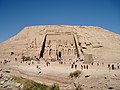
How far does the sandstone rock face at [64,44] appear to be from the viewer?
147 ft

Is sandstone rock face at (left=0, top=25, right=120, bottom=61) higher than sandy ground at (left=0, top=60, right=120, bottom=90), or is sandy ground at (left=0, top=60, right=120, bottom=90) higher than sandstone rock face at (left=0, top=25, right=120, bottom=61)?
sandstone rock face at (left=0, top=25, right=120, bottom=61)

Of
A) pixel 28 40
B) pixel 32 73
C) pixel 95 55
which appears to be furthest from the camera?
pixel 28 40

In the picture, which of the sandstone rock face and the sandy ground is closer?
the sandy ground

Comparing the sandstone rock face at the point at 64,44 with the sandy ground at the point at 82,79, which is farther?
the sandstone rock face at the point at 64,44

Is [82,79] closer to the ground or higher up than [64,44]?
closer to the ground

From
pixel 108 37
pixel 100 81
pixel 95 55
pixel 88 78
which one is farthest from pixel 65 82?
pixel 108 37

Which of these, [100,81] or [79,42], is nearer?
[100,81]

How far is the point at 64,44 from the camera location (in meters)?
47.1

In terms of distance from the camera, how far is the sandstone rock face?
44.9 meters

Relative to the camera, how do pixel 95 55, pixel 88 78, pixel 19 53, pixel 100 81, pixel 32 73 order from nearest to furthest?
pixel 100 81
pixel 88 78
pixel 32 73
pixel 95 55
pixel 19 53

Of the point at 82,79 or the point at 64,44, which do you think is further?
the point at 64,44

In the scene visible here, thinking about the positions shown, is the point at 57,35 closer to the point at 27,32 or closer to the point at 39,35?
the point at 39,35

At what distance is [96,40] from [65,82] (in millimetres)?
29408

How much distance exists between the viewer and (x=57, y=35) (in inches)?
1907
